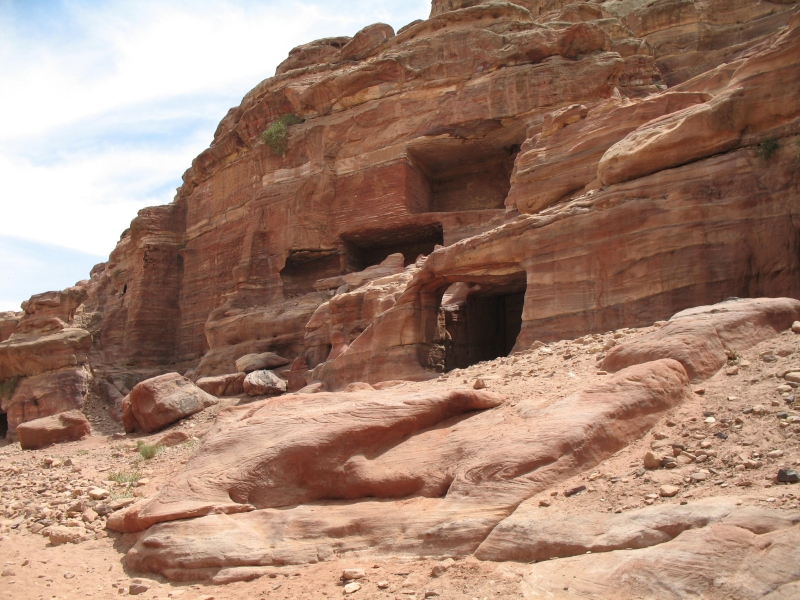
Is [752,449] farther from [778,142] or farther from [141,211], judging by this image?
[141,211]

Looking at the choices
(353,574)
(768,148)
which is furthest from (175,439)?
(768,148)

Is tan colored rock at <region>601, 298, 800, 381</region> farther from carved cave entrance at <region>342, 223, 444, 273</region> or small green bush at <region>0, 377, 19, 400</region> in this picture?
small green bush at <region>0, 377, 19, 400</region>

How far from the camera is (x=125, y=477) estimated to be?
9820mm

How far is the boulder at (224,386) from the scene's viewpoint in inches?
731

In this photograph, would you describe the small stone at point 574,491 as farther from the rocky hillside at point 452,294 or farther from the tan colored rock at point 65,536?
the tan colored rock at point 65,536

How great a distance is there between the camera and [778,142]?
958 cm

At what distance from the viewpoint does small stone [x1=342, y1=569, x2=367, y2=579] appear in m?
4.70

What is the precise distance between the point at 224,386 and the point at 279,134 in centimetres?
1128

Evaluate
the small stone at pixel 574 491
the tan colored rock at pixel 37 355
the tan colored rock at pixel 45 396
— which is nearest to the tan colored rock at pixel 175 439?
the tan colored rock at pixel 45 396

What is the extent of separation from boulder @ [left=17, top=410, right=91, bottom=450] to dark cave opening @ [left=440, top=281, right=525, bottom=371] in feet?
31.4

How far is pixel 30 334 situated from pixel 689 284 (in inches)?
820

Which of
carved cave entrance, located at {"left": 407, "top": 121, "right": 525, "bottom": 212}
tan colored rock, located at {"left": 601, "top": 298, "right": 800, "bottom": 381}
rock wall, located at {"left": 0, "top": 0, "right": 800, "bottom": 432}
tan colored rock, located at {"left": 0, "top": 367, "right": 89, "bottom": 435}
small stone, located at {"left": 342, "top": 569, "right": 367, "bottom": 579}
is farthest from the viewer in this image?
carved cave entrance, located at {"left": 407, "top": 121, "right": 525, "bottom": 212}

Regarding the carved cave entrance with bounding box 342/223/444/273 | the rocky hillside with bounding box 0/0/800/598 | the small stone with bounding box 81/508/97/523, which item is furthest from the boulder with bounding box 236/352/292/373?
the small stone with bounding box 81/508/97/523

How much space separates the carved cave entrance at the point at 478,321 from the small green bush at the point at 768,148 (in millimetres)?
5969
